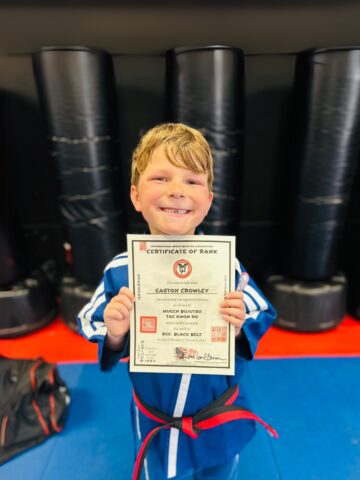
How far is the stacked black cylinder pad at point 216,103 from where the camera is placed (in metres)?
1.66

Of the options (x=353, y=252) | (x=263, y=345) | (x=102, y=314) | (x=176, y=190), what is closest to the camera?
(x=176, y=190)

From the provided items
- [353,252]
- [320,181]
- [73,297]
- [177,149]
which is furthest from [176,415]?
[353,252]

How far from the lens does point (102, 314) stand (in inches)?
33.4

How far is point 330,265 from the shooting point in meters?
2.03

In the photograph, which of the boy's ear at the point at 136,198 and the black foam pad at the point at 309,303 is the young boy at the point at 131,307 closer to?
the boy's ear at the point at 136,198

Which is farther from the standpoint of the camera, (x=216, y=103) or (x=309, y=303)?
(x=309, y=303)

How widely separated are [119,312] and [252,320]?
1.09 feet

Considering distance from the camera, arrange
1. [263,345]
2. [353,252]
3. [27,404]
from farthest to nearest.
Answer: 1. [353,252]
2. [263,345]
3. [27,404]

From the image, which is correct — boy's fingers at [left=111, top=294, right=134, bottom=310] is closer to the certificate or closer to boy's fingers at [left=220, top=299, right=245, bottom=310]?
the certificate

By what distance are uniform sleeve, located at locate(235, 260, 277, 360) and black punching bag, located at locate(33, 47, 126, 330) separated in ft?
3.92

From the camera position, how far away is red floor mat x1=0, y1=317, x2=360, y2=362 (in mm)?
1900

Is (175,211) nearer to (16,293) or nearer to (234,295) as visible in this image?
→ (234,295)

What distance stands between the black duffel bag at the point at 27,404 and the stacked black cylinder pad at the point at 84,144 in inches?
25.2

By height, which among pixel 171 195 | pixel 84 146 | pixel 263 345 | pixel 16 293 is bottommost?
pixel 263 345
